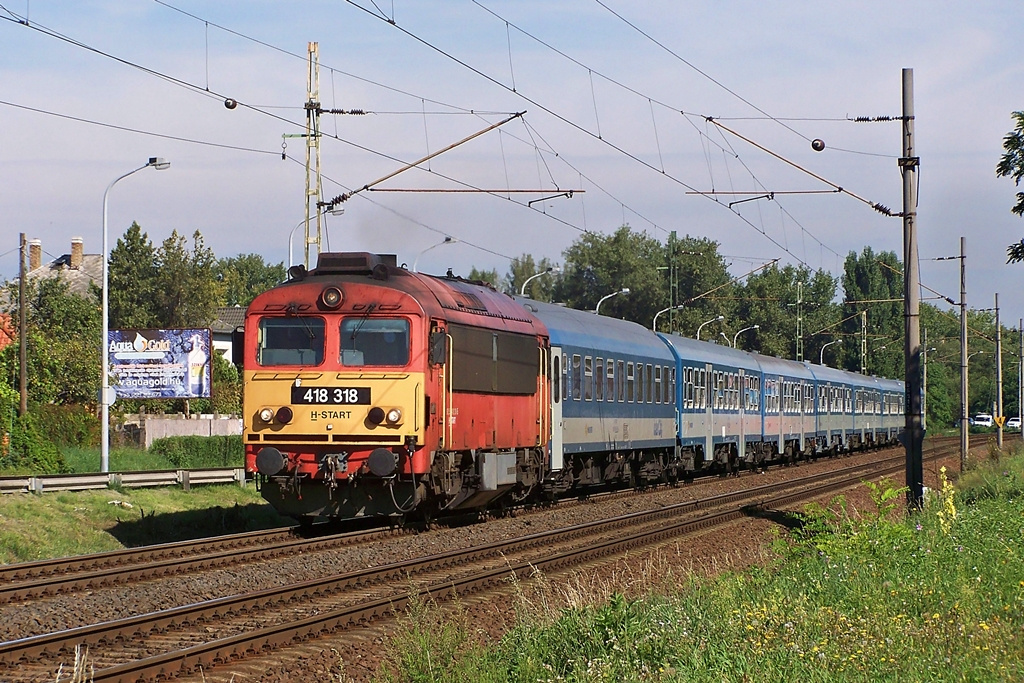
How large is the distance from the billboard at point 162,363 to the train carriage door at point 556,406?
17.7 meters

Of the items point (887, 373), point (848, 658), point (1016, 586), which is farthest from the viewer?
point (887, 373)

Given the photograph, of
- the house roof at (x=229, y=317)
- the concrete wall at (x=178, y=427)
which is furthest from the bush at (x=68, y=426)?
the house roof at (x=229, y=317)

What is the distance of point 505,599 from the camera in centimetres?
1335

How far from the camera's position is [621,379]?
2769 centimetres

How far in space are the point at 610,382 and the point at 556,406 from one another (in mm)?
3681

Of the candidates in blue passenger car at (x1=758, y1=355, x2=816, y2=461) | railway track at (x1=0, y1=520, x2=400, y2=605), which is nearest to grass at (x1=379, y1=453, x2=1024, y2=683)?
railway track at (x1=0, y1=520, x2=400, y2=605)

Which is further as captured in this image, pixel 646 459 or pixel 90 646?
pixel 646 459

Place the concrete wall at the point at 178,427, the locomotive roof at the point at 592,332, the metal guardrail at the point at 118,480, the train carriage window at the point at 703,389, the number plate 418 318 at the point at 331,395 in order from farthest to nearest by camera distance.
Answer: the concrete wall at the point at 178,427 → the train carriage window at the point at 703,389 → the metal guardrail at the point at 118,480 → the locomotive roof at the point at 592,332 → the number plate 418 318 at the point at 331,395

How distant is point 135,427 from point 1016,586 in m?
39.3

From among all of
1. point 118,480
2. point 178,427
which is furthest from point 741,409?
point 178,427

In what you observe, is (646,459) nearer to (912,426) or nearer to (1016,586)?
(912,426)

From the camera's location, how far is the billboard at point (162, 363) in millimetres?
39094

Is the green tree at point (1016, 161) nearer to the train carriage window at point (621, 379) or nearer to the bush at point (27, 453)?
the train carriage window at point (621, 379)

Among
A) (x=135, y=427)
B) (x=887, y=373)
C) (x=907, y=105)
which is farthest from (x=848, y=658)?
(x=887, y=373)
